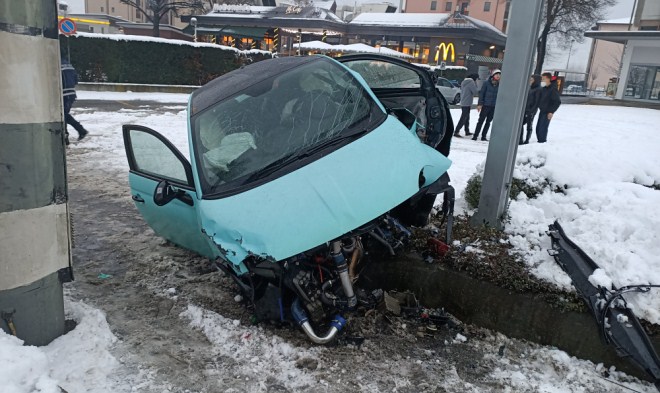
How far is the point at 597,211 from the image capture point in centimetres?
406

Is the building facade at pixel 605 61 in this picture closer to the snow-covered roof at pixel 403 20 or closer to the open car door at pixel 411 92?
the snow-covered roof at pixel 403 20

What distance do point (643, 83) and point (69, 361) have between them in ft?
110

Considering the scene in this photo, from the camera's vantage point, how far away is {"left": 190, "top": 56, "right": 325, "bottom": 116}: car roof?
3.94m

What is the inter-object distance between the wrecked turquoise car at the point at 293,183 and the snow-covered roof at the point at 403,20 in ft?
142

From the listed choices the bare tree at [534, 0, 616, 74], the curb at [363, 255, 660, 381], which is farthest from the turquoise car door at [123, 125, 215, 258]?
the bare tree at [534, 0, 616, 74]

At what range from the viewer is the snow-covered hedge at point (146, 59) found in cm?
1875

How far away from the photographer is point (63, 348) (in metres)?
2.84

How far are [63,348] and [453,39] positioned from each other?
45430 millimetres

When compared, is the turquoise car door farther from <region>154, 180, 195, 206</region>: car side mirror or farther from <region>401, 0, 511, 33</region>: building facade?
<region>401, 0, 511, 33</region>: building facade

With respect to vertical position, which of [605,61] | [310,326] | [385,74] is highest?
[605,61]

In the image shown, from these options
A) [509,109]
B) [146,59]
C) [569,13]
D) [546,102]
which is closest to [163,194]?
[509,109]

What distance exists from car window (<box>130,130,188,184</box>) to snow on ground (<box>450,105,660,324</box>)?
290 centimetres

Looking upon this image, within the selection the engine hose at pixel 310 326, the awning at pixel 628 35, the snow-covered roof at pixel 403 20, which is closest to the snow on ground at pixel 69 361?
the engine hose at pixel 310 326

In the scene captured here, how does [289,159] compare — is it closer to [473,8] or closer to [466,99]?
[466,99]
